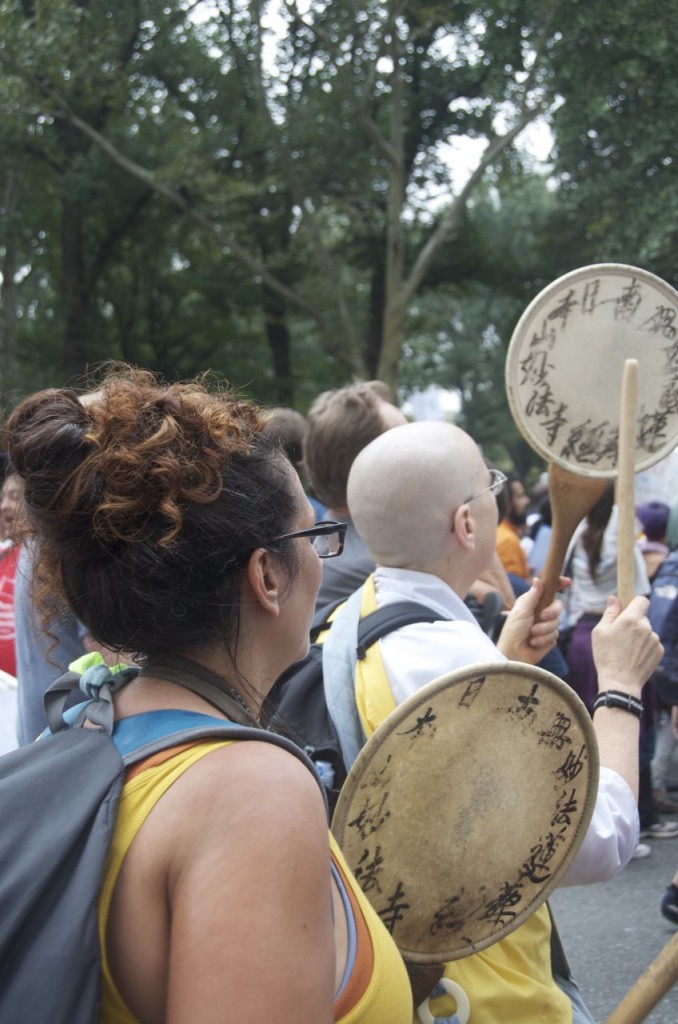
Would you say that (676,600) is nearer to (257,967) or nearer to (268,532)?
(268,532)

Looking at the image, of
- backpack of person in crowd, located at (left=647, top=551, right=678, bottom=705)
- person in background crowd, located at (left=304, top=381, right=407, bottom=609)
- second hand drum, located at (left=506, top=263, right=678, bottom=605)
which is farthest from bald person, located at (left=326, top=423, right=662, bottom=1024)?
backpack of person in crowd, located at (left=647, top=551, right=678, bottom=705)

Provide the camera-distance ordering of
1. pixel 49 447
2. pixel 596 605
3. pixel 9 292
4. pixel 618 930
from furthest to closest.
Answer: pixel 9 292 < pixel 596 605 < pixel 618 930 < pixel 49 447

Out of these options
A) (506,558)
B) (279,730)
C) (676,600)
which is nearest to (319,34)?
(506,558)

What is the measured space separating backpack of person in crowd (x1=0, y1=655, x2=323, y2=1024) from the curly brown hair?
155mm

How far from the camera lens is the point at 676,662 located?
4.57m

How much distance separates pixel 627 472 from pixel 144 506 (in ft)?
3.47

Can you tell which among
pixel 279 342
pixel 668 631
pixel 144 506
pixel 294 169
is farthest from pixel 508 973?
pixel 279 342

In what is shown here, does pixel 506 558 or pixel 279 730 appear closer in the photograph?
pixel 279 730

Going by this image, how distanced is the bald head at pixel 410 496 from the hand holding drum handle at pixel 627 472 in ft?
1.12

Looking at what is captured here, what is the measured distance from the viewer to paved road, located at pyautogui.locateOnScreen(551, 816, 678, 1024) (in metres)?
3.93

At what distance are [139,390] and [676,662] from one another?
3660mm

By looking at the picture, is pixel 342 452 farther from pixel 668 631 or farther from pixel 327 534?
pixel 668 631

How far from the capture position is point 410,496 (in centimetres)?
220

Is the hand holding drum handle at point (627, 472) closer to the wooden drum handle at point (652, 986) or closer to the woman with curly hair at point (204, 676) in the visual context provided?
the wooden drum handle at point (652, 986)
